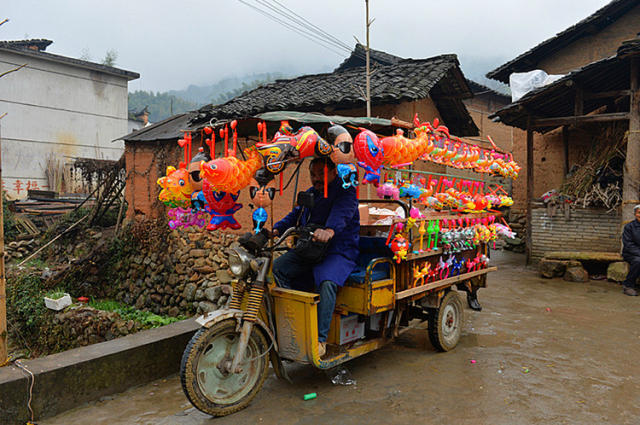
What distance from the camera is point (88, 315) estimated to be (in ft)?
33.8

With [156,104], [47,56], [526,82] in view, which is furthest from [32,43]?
[156,104]

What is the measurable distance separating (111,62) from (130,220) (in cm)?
2640

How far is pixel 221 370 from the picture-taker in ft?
11.3

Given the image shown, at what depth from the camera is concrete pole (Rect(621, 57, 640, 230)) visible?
902cm

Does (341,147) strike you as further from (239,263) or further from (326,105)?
(326,105)

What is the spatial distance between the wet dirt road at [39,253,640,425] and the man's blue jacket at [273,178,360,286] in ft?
3.48

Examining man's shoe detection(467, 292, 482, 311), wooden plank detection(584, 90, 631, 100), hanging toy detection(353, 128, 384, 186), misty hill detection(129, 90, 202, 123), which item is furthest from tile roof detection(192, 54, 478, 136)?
misty hill detection(129, 90, 202, 123)

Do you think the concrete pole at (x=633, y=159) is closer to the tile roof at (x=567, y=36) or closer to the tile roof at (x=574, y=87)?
the tile roof at (x=574, y=87)

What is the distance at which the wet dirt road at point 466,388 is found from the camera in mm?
3504

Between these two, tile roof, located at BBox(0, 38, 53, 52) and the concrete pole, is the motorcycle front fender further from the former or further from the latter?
tile roof, located at BBox(0, 38, 53, 52)

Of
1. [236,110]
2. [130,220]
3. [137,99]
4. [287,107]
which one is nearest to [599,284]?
[287,107]

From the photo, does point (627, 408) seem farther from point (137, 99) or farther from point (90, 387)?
point (137, 99)

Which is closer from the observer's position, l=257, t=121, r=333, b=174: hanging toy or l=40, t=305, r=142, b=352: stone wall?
l=257, t=121, r=333, b=174: hanging toy

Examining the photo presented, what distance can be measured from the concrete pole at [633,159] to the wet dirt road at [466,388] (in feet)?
12.5
